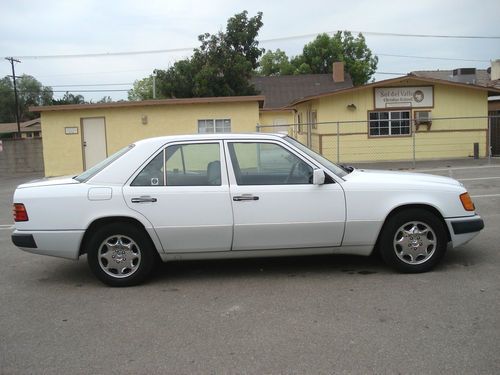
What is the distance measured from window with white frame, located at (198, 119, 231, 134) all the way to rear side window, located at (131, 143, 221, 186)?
14.0 metres

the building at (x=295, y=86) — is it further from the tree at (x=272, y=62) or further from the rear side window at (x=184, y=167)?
the rear side window at (x=184, y=167)

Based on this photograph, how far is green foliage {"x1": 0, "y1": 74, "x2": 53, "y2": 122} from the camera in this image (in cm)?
8612

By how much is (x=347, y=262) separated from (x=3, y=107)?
91426mm

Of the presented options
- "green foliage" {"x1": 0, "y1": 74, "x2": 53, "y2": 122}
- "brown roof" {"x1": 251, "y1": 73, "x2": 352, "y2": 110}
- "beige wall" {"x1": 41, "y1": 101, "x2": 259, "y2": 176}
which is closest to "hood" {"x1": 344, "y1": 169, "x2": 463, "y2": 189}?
"beige wall" {"x1": 41, "y1": 101, "x2": 259, "y2": 176}

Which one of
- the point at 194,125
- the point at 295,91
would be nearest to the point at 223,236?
the point at 194,125

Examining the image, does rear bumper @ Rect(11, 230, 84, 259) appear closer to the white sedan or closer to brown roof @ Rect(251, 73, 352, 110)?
the white sedan

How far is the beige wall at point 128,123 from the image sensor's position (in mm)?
19625

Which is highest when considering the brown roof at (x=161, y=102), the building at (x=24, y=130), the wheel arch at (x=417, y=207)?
the building at (x=24, y=130)

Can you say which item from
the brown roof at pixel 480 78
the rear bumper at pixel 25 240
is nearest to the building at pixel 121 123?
the brown roof at pixel 480 78

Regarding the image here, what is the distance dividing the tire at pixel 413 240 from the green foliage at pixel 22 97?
85.4 meters

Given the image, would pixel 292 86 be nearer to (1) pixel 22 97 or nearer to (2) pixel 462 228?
(2) pixel 462 228

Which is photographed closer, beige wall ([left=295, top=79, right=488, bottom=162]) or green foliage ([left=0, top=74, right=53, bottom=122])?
beige wall ([left=295, top=79, right=488, bottom=162])

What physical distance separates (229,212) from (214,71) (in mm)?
26214

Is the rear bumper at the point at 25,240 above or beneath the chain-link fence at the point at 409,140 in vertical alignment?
beneath
